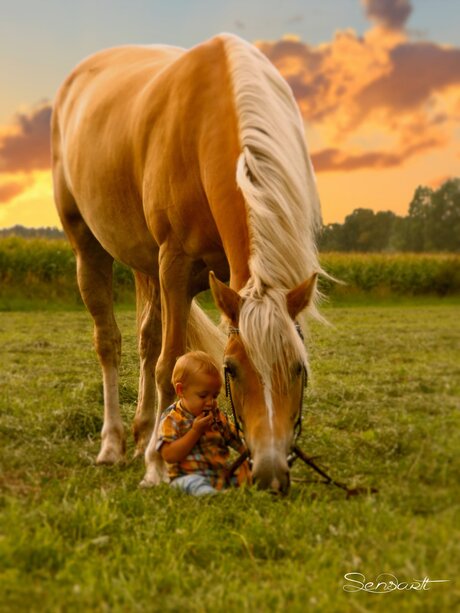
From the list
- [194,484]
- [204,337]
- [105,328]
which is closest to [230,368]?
[194,484]

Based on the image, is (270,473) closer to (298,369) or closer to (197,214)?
(298,369)

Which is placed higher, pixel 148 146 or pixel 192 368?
pixel 148 146

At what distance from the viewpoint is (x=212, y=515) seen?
3.17 meters

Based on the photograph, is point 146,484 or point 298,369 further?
point 146,484

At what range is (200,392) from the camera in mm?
3926

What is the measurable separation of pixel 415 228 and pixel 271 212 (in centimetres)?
3104

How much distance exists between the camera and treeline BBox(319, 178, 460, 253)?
94.7 ft

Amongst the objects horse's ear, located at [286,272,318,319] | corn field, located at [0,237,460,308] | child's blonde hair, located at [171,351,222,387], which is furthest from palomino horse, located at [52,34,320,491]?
corn field, located at [0,237,460,308]

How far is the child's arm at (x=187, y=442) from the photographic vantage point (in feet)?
12.6

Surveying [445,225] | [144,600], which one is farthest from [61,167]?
[445,225]

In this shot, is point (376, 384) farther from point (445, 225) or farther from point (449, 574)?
point (445, 225)

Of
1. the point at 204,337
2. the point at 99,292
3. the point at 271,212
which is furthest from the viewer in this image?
the point at 99,292

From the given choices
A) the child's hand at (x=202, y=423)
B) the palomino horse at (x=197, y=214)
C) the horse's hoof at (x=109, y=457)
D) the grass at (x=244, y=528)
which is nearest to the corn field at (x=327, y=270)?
the palomino horse at (x=197, y=214)

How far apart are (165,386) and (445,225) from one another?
93.4ft
